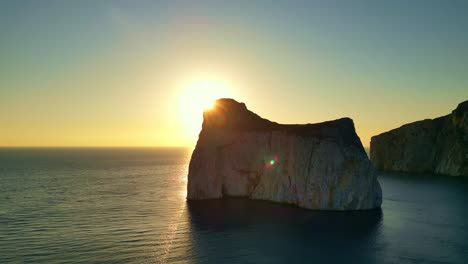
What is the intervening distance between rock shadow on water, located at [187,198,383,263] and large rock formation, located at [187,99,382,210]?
10.7 feet

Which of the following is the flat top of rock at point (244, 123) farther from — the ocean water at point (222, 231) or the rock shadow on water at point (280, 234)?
the ocean water at point (222, 231)

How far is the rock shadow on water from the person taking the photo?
38.2m

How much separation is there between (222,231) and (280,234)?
7534mm

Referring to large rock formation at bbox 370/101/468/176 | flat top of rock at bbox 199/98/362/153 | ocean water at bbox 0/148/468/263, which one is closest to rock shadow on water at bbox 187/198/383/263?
ocean water at bbox 0/148/468/263

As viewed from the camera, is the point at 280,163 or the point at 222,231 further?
the point at 280,163

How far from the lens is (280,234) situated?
46469 mm

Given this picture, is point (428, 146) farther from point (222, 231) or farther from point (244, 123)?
point (222, 231)

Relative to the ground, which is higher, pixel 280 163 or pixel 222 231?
pixel 280 163

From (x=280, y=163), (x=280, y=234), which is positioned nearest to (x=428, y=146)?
(x=280, y=163)

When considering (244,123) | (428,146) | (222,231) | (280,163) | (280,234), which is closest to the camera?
(280,234)

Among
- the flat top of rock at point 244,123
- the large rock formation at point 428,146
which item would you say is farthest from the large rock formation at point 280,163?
the large rock formation at point 428,146

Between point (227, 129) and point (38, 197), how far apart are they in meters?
42.8

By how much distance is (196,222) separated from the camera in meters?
53.8

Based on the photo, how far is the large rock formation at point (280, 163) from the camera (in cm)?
6075
